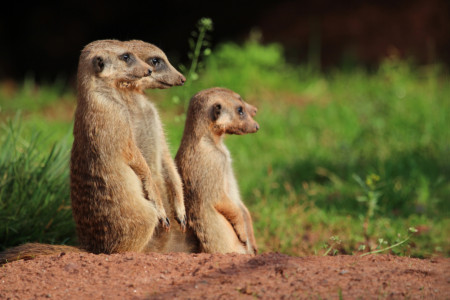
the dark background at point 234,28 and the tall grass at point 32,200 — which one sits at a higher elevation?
the dark background at point 234,28

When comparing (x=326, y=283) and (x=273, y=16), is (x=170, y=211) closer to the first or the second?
(x=326, y=283)

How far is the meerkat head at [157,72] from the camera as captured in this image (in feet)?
11.8

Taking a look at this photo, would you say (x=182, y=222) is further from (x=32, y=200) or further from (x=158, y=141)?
(x=32, y=200)

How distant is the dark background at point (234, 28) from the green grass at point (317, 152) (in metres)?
0.54

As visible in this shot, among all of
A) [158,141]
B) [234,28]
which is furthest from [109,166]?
[234,28]

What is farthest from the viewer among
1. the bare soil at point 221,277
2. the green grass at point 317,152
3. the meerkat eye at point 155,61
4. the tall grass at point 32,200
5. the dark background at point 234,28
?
the dark background at point 234,28

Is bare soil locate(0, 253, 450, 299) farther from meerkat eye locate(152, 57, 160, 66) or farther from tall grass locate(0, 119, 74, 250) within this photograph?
meerkat eye locate(152, 57, 160, 66)

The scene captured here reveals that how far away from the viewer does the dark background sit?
931 centimetres

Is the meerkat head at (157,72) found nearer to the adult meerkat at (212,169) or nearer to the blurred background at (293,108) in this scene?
the adult meerkat at (212,169)

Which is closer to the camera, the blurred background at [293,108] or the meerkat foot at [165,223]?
the meerkat foot at [165,223]

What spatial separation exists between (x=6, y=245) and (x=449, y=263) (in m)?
2.67

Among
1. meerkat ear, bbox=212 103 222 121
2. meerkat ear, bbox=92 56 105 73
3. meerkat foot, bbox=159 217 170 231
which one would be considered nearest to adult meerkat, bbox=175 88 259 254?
meerkat ear, bbox=212 103 222 121

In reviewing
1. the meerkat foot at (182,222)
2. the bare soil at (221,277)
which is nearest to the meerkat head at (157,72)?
the meerkat foot at (182,222)

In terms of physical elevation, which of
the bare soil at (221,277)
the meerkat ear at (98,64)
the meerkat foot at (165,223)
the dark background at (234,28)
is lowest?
the bare soil at (221,277)
